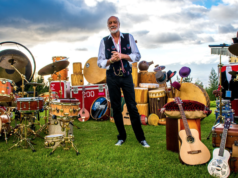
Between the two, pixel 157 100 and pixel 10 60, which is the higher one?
pixel 10 60

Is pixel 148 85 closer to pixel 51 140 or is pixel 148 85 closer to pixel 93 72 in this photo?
pixel 93 72

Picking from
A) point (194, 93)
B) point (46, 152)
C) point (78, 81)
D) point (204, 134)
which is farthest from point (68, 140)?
point (78, 81)

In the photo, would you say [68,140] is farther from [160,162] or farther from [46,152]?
[160,162]

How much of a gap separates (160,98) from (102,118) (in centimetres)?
195

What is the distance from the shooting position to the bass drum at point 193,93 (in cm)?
543

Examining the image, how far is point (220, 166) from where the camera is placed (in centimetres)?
213

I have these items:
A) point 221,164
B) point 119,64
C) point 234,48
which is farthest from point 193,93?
point 221,164

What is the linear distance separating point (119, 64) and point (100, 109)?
11.7ft

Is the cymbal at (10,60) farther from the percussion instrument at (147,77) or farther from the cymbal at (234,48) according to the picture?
the percussion instrument at (147,77)

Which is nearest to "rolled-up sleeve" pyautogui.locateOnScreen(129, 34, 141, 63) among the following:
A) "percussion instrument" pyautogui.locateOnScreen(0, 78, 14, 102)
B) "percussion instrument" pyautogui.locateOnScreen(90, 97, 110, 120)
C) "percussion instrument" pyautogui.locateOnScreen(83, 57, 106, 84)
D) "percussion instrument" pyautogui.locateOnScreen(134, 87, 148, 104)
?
"percussion instrument" pyautogui.locateOnScreen(0, 78, 14, 102)

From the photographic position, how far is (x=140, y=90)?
5.96m

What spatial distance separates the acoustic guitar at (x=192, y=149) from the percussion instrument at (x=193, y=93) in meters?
2.98

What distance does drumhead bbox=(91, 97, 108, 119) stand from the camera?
6.64m

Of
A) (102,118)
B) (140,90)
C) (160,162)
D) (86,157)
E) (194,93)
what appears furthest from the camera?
(102,118)
